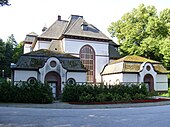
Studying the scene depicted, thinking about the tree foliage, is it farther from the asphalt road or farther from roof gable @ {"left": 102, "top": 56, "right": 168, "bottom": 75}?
the asphalt road

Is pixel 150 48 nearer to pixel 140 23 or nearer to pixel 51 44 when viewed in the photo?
pixel 140 23

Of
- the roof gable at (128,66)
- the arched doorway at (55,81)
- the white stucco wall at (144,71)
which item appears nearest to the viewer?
the arched doorway at (55,81)

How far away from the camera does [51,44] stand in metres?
41.9

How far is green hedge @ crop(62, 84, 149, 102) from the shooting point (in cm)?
2402

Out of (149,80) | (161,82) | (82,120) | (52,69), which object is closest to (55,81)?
(52,69)

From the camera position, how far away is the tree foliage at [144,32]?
148 ft

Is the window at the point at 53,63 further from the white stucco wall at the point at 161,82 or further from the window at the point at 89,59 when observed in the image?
the white stucco wall at the point at 161,82

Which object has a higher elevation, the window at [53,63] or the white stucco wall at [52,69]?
the window at [53,63]

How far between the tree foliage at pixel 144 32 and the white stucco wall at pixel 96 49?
7542 millimetres

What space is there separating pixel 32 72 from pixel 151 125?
2324 cm

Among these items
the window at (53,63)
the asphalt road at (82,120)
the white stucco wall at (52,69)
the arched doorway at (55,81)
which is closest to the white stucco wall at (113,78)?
the white stucco wall at (52,69)

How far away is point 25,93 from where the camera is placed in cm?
2331

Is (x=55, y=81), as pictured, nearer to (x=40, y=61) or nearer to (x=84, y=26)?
(x=40, y=61)

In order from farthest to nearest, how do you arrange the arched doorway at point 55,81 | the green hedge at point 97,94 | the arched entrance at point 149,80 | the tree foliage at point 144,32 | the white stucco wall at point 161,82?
the tree foliage at point 144,32 → the white stucco wall at point 161,82 → the arched entrance at point 149,80 → the arched doorway at point 55,81 → the green hedge at point 97,94
